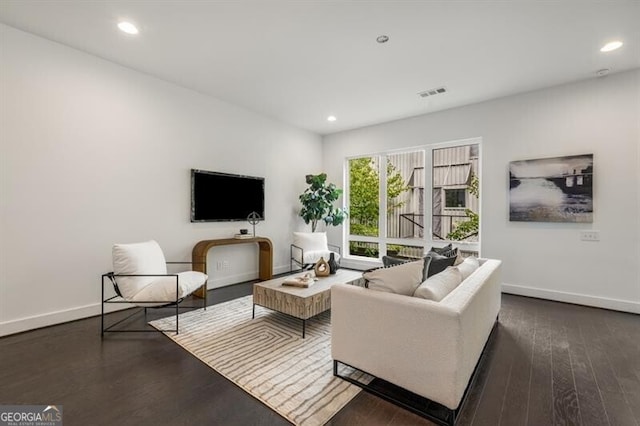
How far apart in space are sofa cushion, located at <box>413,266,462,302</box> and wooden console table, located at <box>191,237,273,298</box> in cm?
289

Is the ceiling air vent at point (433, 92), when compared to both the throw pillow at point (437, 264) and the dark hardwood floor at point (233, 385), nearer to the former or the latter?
the throw pillow at point (437, 264)

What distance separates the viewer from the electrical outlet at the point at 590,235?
145 inches

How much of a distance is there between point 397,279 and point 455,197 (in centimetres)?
357

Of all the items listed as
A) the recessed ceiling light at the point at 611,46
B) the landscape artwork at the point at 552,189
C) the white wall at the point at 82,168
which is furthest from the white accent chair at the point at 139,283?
the recessed ceiling light at the point at 611,46

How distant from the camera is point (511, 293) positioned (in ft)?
14.0

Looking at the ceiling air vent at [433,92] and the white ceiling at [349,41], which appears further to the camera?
the ceiling air vent at [433,92]

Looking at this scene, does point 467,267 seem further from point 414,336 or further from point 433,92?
point 433,92

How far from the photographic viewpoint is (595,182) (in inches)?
146

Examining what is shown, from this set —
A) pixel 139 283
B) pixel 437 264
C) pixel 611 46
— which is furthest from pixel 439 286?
pixel 611 46

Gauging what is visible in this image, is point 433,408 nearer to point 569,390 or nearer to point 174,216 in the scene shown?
point 569,390

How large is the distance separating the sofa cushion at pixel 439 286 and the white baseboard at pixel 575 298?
8.94 ft

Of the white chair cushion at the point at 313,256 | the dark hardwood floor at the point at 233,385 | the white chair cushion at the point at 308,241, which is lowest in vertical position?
the dark hardwood floor at the point at 233,385

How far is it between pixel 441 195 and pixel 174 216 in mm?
4398

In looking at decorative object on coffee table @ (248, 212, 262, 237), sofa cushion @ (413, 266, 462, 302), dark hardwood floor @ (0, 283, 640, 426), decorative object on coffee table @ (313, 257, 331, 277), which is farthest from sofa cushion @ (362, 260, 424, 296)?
decorative object on coffee table @ (248, 212, 262, 237)
